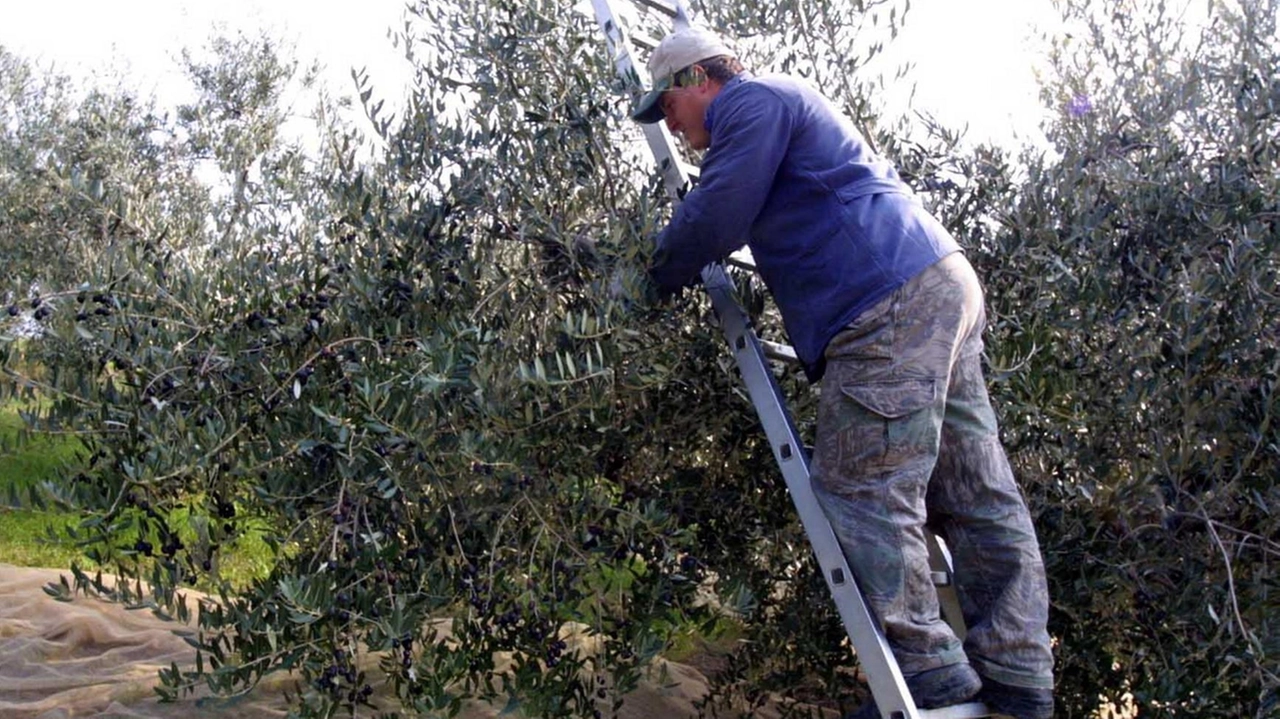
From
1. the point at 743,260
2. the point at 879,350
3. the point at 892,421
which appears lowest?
the point at 892,421

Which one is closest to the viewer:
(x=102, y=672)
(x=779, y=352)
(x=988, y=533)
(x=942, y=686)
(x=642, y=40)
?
(x=942, y=686)

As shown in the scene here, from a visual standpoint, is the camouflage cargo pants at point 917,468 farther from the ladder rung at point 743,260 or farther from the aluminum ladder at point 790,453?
the ladder rung at point 743,260

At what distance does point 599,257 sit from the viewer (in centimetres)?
375

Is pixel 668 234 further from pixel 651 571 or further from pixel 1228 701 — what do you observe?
pixel 1228 701

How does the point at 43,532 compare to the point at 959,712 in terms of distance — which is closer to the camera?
the point at 959,712

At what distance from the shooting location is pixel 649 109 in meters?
3.93

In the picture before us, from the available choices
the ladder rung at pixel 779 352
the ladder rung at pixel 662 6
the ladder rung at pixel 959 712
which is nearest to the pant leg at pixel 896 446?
the ladder rung at pixel 959 712

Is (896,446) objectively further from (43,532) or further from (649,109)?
(43,532)

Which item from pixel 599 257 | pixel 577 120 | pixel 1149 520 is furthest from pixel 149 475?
pixel 1149 520

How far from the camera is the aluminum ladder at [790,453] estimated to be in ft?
11.6

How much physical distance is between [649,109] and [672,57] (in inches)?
6.6

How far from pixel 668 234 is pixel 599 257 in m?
0.21

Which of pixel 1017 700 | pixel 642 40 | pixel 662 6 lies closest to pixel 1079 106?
pixel 662 6

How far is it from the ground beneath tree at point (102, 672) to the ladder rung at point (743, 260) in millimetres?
1504
